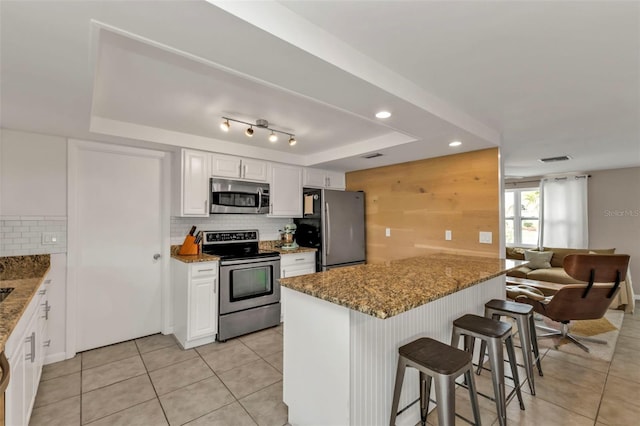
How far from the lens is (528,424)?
74.3 inches

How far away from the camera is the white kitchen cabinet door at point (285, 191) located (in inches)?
156

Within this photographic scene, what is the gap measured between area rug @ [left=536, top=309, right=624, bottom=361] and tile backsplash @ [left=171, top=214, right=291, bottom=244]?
3.43 m

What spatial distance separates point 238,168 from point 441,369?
9.84 ft

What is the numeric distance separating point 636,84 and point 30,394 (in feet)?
14.3

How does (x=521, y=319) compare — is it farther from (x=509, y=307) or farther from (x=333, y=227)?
Answer: (x=333, y=227)

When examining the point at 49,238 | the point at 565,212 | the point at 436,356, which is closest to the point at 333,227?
the point at 436,356

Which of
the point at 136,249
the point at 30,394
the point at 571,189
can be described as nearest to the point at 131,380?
the point at 30,394

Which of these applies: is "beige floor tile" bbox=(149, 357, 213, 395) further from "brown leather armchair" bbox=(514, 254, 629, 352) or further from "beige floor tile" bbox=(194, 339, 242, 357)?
"brown leather armchair" bbox=(514, 254, 629, 352)

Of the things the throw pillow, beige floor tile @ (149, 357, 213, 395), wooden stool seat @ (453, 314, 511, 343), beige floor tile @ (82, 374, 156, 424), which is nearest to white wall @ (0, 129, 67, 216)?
beige floor tile @ (82, 374, 156, 424)

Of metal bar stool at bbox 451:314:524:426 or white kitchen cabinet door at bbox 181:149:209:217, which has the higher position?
white kitchen cabinet door at bbox 181:149:209:217

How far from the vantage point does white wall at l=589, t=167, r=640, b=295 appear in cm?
480

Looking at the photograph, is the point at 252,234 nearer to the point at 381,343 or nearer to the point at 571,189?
the point at 381,343

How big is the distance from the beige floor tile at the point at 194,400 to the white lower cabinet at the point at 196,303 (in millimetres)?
737

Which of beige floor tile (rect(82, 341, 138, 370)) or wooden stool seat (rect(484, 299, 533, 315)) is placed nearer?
wooden stool seat (rect(484, 299, 533, 315))
